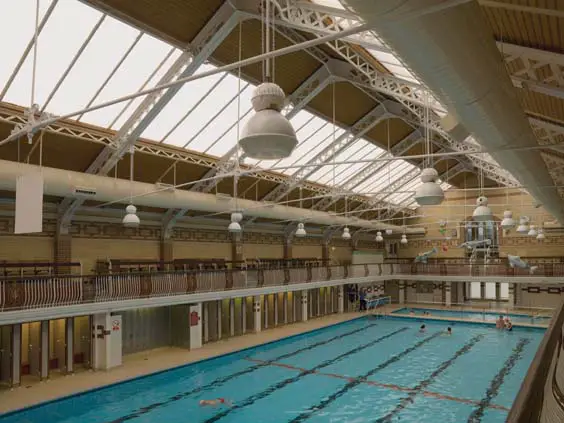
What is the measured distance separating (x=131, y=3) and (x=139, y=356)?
13.3 meters

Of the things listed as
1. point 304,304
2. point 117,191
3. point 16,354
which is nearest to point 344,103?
point 117,191

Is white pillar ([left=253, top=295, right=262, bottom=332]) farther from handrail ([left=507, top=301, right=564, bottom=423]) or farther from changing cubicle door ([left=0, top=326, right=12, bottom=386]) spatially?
handrail ([left=507, top=301, right=564, bottom=423])

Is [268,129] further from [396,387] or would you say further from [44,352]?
[44,352]

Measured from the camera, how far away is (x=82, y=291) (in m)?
14.8

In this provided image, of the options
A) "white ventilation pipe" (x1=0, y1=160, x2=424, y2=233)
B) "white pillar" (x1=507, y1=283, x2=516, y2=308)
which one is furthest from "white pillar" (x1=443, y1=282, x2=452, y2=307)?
"white ventilation pipe" (x1=0, y1=160, x2=424, y2=233)

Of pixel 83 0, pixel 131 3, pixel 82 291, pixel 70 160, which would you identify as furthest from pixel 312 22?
pixel 82 291

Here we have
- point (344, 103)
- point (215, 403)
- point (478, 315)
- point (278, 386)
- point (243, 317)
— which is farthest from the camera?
point (478, 315)

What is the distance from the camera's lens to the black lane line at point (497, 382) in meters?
11.8

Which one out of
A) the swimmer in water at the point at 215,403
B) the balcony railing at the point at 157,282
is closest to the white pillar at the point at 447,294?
the balcony railing at the point at 157,282

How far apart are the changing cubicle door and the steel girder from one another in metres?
4.10

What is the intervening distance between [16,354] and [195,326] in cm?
708

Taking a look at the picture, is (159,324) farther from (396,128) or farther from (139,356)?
(396,128)

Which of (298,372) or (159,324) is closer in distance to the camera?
(298,372)

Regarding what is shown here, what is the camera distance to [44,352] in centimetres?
1488
